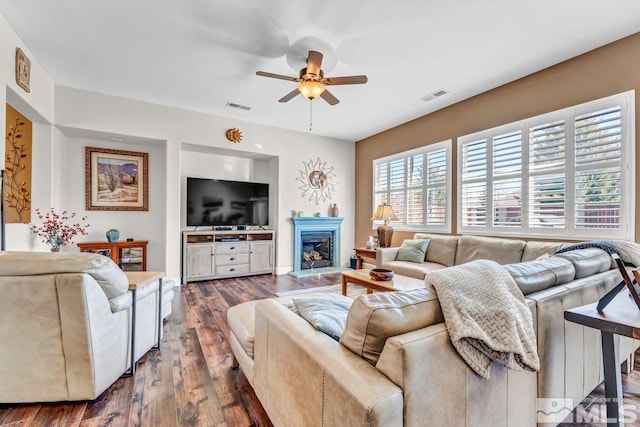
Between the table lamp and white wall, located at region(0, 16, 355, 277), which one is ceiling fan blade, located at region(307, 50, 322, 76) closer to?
white wall, located at region(0, 16, 355, 277)

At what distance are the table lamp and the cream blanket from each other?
401cm

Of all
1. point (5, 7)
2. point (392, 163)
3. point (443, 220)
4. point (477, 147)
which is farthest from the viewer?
point (392, 163)

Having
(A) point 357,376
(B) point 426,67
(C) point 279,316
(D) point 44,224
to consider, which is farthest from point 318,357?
(D) point 44,224

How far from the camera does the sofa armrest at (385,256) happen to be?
435 cm

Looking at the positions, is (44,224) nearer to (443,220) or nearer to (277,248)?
(277,248)

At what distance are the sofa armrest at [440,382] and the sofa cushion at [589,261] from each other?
1019 mm

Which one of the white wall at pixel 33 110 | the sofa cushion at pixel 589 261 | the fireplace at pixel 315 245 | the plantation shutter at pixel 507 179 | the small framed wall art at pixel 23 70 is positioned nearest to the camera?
the sofa cushion at pixel 589 261

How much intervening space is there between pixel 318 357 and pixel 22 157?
13.8ft

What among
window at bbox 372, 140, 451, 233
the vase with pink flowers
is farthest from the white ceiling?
the vase with pink flowers

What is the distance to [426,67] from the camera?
327 cm

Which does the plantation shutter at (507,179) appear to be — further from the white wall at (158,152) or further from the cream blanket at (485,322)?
the cream blanket at (485,322)

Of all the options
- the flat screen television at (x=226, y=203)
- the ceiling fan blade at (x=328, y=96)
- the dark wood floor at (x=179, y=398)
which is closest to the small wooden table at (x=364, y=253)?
the flat screen television at (x=226, y=203)

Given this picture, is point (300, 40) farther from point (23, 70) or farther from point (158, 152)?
point (158, 152)

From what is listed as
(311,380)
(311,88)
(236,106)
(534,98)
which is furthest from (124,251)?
(534,98)
